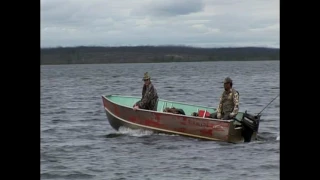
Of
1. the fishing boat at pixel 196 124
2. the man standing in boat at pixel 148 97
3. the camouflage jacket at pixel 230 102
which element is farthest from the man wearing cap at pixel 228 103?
A: the man standing in boat at pixel 148 97

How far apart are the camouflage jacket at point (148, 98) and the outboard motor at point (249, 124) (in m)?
2.09

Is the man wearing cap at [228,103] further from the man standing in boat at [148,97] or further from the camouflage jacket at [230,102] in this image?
the man standing in boat at [148,97]

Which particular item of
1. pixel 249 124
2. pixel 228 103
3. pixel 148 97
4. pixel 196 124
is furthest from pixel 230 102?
pixel 148 97

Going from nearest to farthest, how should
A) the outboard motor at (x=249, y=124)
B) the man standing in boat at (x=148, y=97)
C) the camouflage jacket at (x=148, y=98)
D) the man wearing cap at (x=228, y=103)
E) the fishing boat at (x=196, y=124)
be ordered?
1. the man wearing cap at (x=228, y=103)
2. the outboard motor at (x=249, y=124)
3. the fishing boat at (x=196, y=124)
4. the man standing in boat at (x=148, y=97)
5. the camouflage jacket at (x=148, y=98)

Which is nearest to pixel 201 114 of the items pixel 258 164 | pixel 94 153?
pixel 258 164

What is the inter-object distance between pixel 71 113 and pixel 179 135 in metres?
19.8

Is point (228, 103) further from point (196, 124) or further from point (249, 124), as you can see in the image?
point (196, 124)

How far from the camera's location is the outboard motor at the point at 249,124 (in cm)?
1309

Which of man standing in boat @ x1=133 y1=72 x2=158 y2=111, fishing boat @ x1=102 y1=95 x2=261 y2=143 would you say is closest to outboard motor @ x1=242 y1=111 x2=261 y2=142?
fishing boat @ x1=102 y1=95 x2=261 y2=143

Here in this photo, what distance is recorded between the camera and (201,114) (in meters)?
14.1

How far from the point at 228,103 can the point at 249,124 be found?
93 cm
